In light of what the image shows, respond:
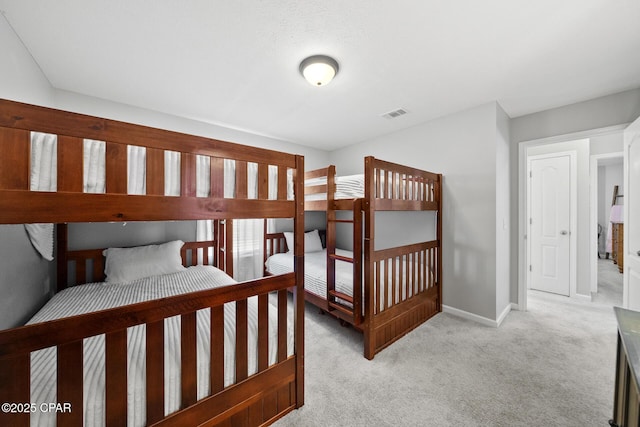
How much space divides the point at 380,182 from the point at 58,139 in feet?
6.62

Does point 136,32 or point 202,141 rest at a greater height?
point 136,32

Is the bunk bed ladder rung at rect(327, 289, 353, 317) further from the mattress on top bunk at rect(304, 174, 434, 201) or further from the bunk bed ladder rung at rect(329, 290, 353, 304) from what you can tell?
the mattress on top bunk at rect(304, 174, 434, 201)

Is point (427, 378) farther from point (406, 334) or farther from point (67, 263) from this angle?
point (67, 263)

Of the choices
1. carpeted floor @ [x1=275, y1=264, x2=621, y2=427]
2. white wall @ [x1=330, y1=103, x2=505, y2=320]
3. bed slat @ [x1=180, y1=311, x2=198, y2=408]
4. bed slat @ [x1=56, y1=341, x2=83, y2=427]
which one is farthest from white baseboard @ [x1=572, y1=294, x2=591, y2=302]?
bed slat @ [x1=56, y1=341, x2=83, y2=427]

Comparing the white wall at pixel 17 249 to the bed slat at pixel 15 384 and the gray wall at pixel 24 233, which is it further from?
the bed slat at pixel 15 384

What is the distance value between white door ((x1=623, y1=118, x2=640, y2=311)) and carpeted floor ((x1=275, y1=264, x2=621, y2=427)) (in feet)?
1.93

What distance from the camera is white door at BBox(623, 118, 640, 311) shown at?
6.53 feet

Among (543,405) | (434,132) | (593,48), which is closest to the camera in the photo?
(543,405)

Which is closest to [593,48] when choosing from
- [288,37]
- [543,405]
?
[288,37]

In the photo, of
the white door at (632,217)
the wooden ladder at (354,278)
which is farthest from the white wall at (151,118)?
the white door at (632,217)

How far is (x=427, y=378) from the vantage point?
5.90 ft

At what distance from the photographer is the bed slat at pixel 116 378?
944mm

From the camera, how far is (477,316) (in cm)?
269

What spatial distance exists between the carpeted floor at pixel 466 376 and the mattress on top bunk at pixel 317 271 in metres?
0.43
